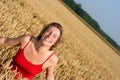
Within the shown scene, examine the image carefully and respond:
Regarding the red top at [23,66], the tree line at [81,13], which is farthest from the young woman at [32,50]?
the tree line at [81,13]

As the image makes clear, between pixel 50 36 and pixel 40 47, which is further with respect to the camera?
pixel 40 47

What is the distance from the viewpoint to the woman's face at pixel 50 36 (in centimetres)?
411

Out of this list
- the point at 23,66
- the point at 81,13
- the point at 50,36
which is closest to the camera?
the point at 50,36

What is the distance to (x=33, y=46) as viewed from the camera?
4.32 m

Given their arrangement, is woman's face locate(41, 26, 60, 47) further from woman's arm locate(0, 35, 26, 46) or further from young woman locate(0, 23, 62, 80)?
woman's arm locate(0, 35, 26, 46)

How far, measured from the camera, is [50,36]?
13.6 ft

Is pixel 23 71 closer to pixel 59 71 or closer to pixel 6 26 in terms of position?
pixel 6 26

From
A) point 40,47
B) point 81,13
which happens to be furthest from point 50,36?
point 81,13

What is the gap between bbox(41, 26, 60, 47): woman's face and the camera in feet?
13.5

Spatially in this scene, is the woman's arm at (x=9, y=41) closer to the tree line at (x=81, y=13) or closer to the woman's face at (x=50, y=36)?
the woman's face at (x=50, y=36)

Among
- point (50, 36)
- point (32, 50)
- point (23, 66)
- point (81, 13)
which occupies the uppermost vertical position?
point (50, 36)

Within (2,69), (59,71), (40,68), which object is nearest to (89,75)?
(59,71)

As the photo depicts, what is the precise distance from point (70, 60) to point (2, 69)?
12.8 ft

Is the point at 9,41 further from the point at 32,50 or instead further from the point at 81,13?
the point at 81,13
